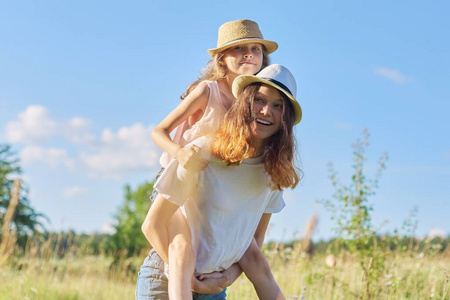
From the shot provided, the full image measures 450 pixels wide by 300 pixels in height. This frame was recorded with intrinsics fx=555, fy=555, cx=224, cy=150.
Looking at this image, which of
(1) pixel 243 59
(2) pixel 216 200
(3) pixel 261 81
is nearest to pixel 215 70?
(1) pixel 243 59

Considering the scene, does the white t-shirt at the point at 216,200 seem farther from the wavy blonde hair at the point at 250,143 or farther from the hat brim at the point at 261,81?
the hat brim at the point at 261,81

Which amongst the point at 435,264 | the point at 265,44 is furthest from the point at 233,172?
the point at 435,264

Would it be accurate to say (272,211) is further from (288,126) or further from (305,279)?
(305,279)

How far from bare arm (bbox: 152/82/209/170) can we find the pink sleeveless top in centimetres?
4

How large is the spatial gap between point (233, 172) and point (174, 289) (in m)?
0.57

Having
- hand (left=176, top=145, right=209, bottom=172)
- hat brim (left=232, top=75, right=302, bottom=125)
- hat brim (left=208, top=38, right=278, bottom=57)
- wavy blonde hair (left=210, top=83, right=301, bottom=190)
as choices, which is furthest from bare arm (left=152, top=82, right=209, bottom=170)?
hat brim (left=208, top=38, right=278, bottom=57)

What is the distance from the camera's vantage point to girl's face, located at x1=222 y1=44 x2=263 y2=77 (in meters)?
3.05

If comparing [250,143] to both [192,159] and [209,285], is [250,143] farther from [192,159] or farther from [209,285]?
[209,285]

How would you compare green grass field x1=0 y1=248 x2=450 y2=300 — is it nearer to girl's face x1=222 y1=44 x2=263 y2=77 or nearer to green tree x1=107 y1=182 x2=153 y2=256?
girl's face x1=222 y1=44 x2=263 y2=77

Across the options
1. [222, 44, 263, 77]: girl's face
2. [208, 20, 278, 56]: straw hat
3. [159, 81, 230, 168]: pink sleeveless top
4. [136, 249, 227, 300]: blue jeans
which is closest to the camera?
[136, 249, 227, 300]: blue jeans

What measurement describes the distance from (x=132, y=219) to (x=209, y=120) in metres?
23.7

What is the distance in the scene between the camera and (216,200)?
2.49 meters

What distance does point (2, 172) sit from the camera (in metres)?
24.0

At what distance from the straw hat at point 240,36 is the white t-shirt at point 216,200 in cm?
89
